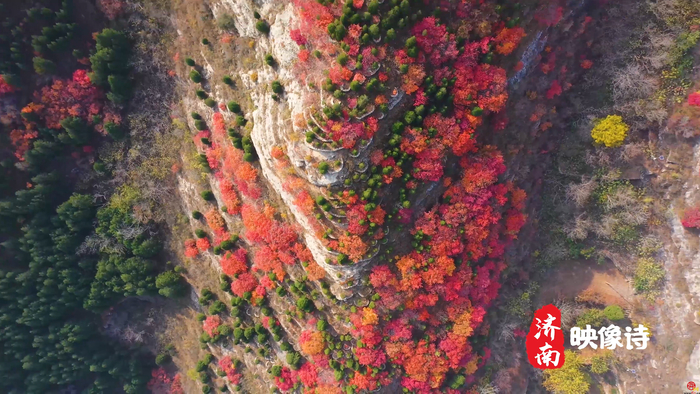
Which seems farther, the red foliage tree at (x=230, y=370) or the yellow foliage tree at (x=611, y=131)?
the red foliage tree at (x=230, y=370)

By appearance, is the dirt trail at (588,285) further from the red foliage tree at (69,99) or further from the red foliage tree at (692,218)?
the red foliage tree at (69,99)

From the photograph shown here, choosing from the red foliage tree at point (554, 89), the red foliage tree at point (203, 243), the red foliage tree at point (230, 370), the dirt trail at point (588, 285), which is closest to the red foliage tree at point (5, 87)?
the red foliage tree at point (203, 243)

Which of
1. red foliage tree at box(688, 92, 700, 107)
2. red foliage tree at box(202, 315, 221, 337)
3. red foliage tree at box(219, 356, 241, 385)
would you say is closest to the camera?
red foliage tree at box(688, 92, 700, 107)

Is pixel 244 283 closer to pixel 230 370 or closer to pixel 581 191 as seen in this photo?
pixel 230 370

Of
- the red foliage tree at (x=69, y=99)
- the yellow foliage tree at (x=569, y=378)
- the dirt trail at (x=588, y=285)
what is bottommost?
the yellow foliage tree at (x=569, y=378)

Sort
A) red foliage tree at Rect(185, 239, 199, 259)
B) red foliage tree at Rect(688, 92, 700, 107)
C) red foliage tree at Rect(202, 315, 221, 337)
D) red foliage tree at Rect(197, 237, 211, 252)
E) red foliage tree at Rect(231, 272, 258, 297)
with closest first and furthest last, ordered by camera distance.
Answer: red foliage tree at Rect(688, 92, 700, 107) → red foliage tree at Rect(231, 272, 258, 297) → red foliage tree at Rect(197, 237, 211, 252) → red foliage tree at Rect(185, 239, 199, 259) → red foliage tree at Rect(202, 315, 221, 337)

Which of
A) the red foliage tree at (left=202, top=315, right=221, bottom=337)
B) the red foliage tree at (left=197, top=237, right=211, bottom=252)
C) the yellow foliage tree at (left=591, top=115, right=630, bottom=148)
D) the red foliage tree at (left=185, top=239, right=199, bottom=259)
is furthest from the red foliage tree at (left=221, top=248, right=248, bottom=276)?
the yellow foliage tree at (left=591, top=115, right=630, bottom=148)

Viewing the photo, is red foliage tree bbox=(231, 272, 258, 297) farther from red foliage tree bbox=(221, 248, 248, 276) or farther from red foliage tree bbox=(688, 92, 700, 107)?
red foliage tree bbox=(688, 92, 700, 107)
